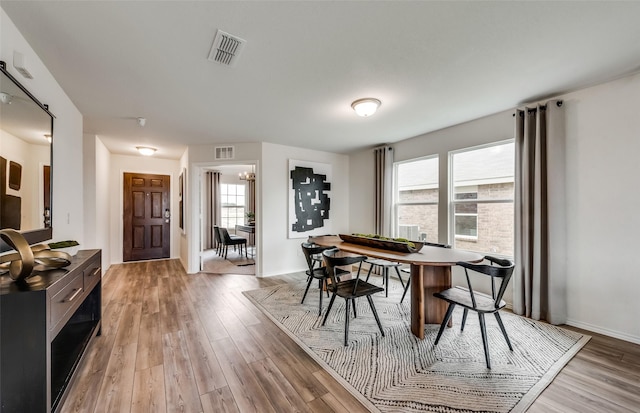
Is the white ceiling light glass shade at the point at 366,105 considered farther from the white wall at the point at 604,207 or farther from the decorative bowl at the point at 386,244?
the white wall at the point at 604,207

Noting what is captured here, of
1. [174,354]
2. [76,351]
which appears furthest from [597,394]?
[76,351]

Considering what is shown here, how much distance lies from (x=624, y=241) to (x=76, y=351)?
15.9ft

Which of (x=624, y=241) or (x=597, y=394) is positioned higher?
(x=624, y=241)

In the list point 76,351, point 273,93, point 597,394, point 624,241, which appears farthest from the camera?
point 273,93

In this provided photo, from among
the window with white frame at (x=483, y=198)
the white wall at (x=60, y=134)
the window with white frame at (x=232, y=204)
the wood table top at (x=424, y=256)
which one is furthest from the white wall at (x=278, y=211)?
the window with white frame at (x=232, y=204)

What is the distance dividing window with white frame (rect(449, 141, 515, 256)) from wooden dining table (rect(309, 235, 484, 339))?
3.14 ft

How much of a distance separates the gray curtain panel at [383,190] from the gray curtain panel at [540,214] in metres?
1.99

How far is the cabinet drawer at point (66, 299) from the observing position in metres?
1.43

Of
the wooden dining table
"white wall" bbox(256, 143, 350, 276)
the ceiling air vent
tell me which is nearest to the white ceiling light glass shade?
the ceiling air vent

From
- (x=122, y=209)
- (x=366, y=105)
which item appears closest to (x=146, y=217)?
(x=122, y=209)

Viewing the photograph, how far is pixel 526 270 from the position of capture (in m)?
2.92

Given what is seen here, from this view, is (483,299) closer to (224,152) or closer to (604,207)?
(604,207)

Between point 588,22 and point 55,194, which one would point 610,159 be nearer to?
point 588,22

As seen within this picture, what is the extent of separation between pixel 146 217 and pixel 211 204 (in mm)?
1795
